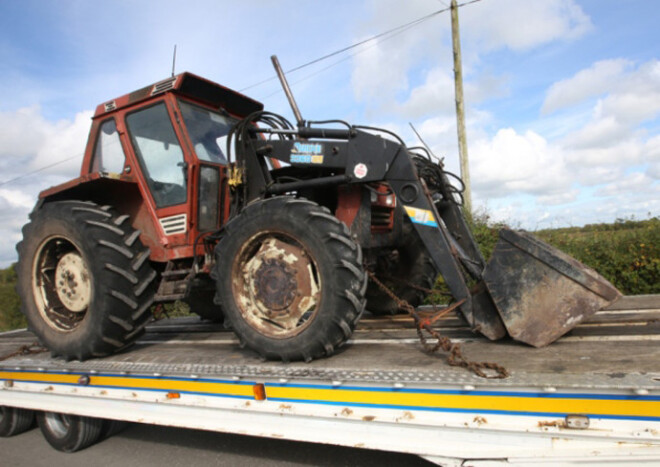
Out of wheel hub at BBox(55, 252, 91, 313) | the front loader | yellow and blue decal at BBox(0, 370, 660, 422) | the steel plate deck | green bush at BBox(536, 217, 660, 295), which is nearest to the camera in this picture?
yellow and blue decal at BBox(0, 370, 660, 422)

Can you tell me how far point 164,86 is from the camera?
4465 mm

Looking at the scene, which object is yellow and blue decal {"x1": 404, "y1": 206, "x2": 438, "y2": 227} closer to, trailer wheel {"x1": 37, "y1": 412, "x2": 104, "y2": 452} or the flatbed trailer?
the flatbed trailer

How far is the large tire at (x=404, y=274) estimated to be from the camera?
4727 millimetres

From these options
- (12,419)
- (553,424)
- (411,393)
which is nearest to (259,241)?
(411,393)

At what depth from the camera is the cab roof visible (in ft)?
14.6

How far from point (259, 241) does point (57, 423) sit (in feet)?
8.44

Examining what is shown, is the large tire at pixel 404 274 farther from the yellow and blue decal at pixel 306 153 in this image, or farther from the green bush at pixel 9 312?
the green bush at pixel 9 312

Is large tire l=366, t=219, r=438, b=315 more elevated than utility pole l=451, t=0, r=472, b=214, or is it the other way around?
utility pole l=451, t=0, r=472, b=214

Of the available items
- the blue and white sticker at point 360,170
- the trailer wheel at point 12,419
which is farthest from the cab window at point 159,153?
the trailer wheel at point 12,419

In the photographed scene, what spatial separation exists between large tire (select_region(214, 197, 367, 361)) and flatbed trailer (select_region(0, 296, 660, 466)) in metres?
0.19

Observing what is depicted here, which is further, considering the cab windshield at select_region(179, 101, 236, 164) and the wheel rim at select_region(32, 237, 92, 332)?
the cab windshield at select_region(179, 101, 236, 164)

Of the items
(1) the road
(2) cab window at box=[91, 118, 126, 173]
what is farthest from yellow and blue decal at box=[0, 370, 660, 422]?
(2) cab window at box=[91, 118, 126, 173]

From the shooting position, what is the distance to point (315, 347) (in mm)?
3086

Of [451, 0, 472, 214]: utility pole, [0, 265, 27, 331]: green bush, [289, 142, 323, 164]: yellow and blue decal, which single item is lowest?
[0, 265, 27, 331]: green bush
